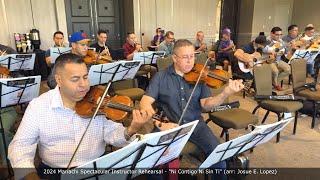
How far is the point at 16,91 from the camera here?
2490 millimetres

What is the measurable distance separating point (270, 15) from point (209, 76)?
8.01 metres

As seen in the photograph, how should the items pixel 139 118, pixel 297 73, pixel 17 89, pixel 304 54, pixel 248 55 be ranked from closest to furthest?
pixel 139 118 → pixel 17 89 → pixel 297 73 → pixel 248 55 → pixel 304 54

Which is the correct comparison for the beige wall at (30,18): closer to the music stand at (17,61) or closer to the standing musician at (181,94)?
the music stand at (17,61)

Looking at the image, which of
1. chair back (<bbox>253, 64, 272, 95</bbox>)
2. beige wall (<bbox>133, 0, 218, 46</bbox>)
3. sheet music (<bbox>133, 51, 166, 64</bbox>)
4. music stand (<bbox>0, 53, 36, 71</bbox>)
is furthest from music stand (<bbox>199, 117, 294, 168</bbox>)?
beige wall (<bbox>133, 0, 218, 46</bbox>)

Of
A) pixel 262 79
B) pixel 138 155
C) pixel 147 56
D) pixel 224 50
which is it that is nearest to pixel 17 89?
pixel 138 155

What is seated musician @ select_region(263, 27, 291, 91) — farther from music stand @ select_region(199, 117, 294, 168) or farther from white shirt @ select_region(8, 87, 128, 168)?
A: white shirt @ select_region(8, 87, 128, 168)

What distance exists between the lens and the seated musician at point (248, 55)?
4.59 metres

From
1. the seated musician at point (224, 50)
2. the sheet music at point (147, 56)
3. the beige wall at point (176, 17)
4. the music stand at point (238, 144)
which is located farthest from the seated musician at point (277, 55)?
the music stand at point (238, 144)

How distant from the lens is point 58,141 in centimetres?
160

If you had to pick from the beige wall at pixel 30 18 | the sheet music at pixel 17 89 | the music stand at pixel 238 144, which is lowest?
the music stand at pixel 238 144

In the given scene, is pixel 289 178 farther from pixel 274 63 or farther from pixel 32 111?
pixel 274 63

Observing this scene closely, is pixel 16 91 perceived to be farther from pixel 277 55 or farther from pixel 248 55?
pixel 277 55

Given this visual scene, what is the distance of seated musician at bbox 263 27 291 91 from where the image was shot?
16.9 feet

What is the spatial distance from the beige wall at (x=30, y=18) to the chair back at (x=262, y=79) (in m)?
4.85
